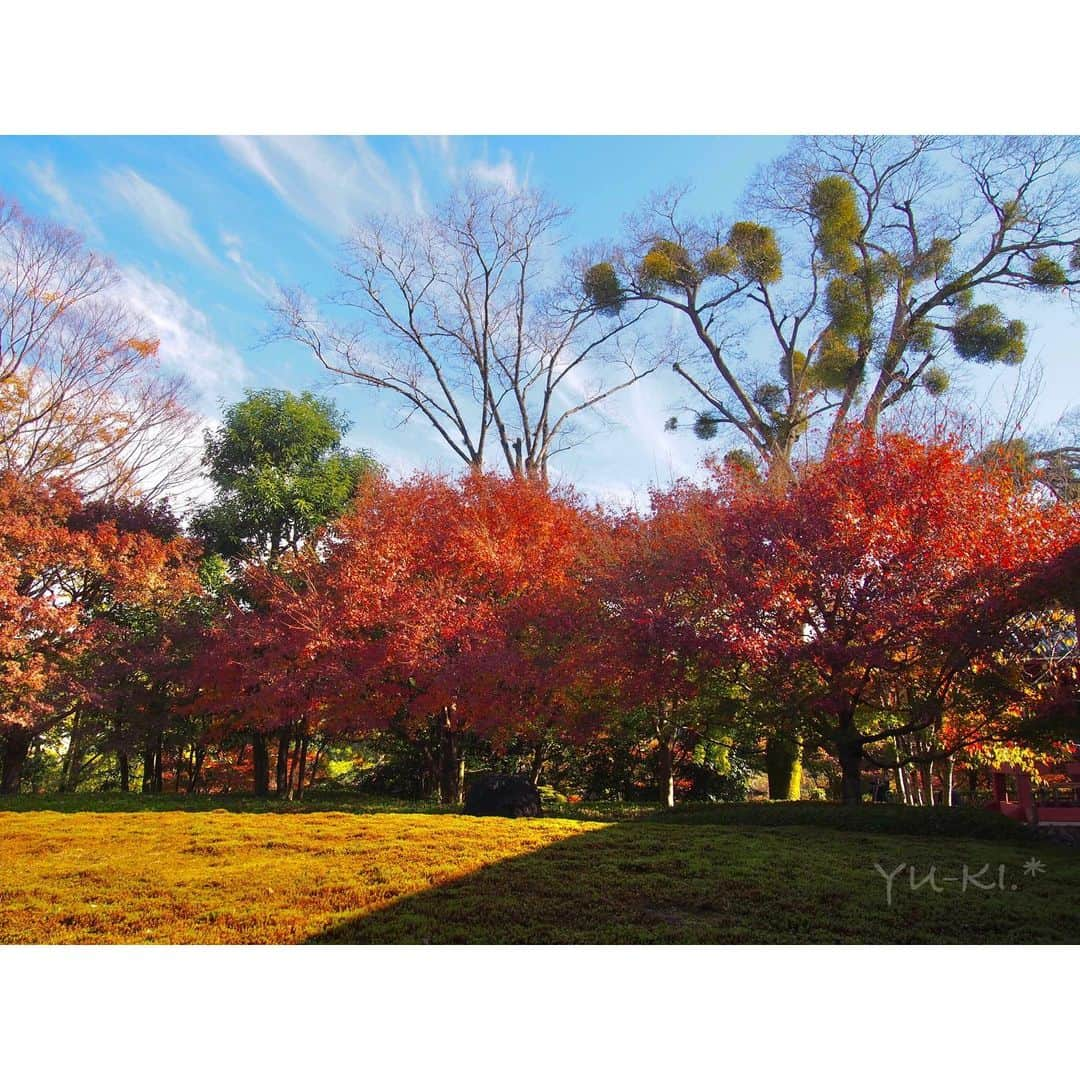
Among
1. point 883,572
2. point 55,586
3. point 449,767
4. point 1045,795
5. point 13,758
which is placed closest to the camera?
point 883,572

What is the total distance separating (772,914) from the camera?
3680 mm

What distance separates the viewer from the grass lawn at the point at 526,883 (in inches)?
137

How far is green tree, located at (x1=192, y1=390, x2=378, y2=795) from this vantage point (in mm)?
11125

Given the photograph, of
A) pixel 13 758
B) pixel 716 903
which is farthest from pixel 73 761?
pixel 716 903

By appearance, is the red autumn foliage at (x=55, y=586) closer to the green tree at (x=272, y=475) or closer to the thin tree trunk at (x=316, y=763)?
the green tree at (x=272, y=475)

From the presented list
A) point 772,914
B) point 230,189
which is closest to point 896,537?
point 772,914

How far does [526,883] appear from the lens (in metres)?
4.03

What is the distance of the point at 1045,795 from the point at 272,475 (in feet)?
32.1

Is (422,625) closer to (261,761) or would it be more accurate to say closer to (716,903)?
(716,903)

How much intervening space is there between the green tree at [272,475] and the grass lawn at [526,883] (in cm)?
578

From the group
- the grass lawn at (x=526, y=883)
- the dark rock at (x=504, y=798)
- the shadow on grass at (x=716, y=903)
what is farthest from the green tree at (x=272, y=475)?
the shadow on grass at (x=716, y=903)

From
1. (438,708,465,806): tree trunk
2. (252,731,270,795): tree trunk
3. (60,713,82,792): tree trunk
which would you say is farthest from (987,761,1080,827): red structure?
(60,713,82,792): tree trunk

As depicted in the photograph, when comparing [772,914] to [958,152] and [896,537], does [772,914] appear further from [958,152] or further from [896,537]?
[958,152]

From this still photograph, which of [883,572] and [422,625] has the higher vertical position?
[883,572]
